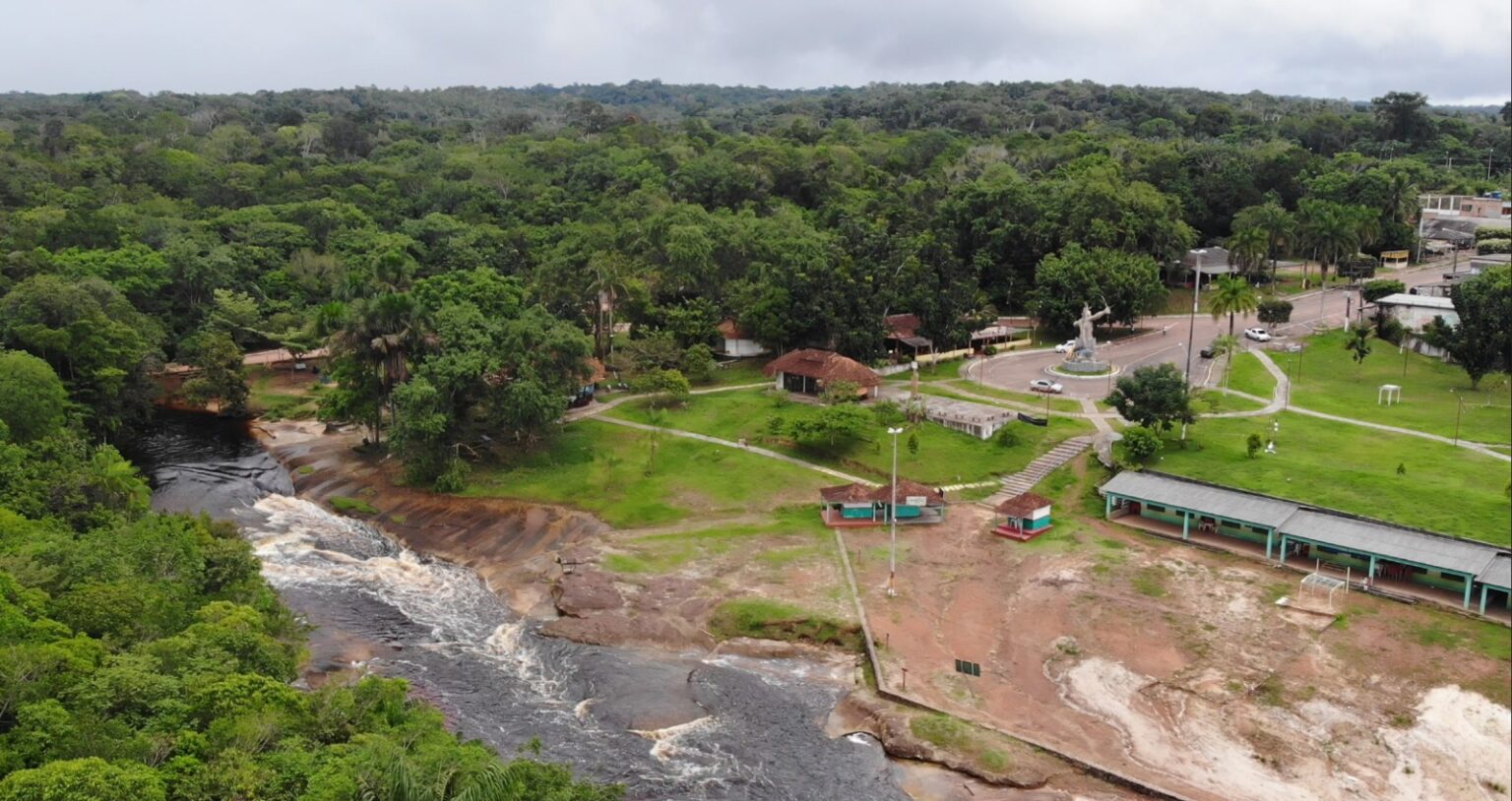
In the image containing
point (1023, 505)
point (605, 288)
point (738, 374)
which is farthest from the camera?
point (738, 374)

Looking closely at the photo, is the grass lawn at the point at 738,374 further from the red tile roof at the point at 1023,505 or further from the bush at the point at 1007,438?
the red tile roof at the point at 1023,505

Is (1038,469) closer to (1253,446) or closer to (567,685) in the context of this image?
(1253,446)

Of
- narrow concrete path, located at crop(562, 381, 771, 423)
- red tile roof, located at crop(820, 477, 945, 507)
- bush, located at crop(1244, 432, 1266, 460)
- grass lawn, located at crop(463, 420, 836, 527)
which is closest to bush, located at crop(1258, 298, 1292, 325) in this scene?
bush, located at crop(1244, 432, 1266, 460)

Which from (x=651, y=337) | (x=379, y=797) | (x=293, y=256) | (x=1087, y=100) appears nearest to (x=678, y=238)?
(x=651, y=337)

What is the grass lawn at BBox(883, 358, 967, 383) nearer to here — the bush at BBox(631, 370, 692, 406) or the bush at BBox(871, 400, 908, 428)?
the bush at BBox(871, 400, 908, 428)

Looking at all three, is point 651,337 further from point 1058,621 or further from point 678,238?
point 1058,621

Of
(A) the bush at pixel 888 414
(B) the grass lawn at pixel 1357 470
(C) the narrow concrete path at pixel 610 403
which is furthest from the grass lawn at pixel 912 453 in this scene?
(B) the grass lawn at pixel 1357 470

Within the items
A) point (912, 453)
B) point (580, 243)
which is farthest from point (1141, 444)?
point (580, 243)
